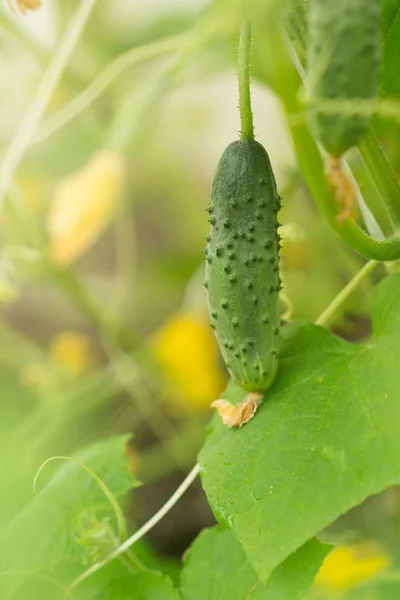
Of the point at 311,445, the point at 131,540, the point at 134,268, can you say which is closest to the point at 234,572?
the point at 131,540

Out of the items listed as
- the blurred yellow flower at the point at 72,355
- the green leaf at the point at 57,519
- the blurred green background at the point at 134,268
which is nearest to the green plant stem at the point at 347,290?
the green leaf at the point at 57,519

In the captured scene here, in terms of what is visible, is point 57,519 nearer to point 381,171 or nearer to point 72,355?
point 381,171

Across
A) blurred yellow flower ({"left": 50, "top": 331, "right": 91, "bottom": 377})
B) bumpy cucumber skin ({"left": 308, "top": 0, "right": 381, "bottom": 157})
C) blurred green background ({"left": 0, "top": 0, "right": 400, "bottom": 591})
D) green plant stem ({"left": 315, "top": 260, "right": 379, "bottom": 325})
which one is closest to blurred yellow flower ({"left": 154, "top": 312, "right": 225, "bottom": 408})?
blurred green background ({"left": 0, "top": 0, "right": 400, "bottom": 591})

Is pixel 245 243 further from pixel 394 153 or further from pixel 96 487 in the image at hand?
pixel 394 153

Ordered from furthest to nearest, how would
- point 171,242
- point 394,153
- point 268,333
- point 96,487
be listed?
1. point 171,242
2. point 394,153
3. point 96,487
4. point 268,333

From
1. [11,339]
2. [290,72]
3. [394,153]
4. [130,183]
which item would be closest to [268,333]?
[290,72]

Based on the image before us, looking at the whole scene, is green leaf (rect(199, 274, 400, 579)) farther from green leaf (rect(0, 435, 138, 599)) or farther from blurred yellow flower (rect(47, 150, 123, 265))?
blurred yellow flower (rect(47, 150, 123, 265))
